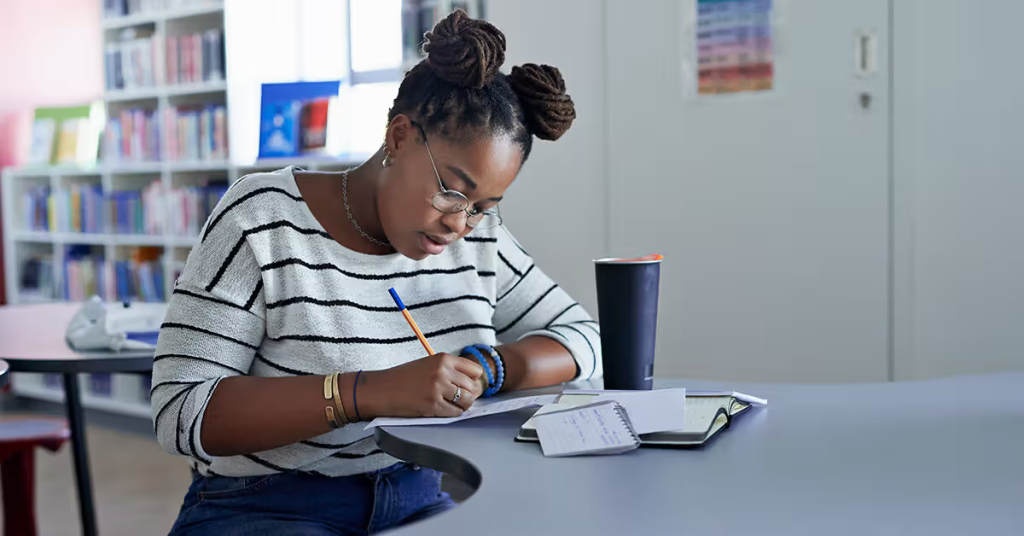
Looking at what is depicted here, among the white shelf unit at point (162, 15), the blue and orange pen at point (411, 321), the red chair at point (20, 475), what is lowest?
the red chair at point (20, 475)

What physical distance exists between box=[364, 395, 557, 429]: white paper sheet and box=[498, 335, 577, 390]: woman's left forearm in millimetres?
108

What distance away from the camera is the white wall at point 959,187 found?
2.54 metres

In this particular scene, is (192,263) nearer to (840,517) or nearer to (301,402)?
(301,402)

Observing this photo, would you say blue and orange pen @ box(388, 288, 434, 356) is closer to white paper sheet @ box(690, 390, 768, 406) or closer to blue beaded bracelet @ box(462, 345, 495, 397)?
blue beaded bracelet @ box(462, 345, 495, 397)

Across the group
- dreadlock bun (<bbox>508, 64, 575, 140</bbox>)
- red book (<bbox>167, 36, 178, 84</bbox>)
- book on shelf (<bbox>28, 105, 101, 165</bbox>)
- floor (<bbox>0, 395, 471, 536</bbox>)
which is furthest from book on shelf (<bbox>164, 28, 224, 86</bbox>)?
dreadlock bun (<bbox>508, 64, 575, 140</bbox>)

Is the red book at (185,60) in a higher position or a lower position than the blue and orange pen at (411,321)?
higher

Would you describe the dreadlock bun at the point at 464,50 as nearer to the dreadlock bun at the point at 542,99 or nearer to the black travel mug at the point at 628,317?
the dreadlock bun at the point at 542,99

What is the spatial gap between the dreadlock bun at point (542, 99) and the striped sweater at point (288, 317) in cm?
25

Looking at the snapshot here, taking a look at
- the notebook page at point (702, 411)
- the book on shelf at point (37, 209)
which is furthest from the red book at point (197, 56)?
the notebook page at point (702, 411)

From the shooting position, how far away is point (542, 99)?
4.36ft

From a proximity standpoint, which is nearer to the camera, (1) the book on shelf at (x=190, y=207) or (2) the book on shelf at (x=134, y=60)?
(1) the book on shelf at (x=190, y=207)

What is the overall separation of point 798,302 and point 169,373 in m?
2.10

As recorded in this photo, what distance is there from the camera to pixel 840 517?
77cm

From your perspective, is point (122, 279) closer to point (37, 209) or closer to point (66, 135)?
point (37, 209)
